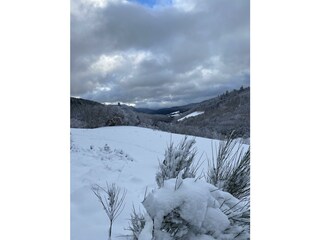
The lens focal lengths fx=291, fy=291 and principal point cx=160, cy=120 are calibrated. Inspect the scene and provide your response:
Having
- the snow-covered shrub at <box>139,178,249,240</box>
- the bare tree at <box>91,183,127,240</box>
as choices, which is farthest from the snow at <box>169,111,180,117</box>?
the snow-covered shrub at <box>139,178,249,240</box>

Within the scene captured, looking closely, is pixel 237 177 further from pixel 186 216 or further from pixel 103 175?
pixel 103 175

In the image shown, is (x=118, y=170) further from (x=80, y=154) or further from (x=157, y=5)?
(x=157, y=5)

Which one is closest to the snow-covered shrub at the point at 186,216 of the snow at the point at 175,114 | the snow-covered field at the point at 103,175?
the snow-covered field at the point at 103,175

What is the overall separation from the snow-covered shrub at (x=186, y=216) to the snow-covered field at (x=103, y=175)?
439 millimetres

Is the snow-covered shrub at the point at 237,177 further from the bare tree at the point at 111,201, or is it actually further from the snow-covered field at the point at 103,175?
the bare tree at the point at 111,201

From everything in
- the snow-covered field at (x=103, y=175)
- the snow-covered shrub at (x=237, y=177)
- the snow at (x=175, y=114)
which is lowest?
the snow-covered field at (x=103, y=175)

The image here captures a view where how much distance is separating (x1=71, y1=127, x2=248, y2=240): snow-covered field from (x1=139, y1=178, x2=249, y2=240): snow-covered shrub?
1.44 ft

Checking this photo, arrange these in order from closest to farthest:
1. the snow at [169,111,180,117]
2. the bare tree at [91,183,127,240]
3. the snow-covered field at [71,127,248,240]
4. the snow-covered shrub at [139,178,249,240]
→ the snow-covered shrub at [139,178,249,240] → the bare tree at [91,183,127,240] → the snow-covered field at [71,127,248,240] → the snow at [169,111,180,117]

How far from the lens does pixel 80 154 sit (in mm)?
2594

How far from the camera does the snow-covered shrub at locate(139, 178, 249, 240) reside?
855 mm

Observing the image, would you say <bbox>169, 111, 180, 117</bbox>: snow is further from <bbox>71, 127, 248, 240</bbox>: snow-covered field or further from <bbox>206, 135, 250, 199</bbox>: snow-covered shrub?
<bbox>206, 135, 250, 199</bbox>: snow-covered shrub

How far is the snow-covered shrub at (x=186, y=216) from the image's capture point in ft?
2.81
